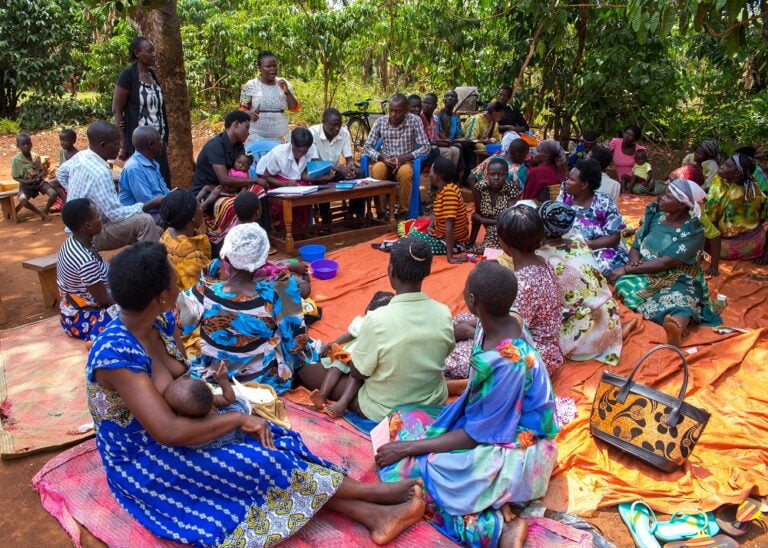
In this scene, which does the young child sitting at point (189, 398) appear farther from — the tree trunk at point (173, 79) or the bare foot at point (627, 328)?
the tree trunk at point (173, 79)

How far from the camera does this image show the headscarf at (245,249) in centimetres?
311

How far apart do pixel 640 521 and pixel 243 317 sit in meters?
2.22

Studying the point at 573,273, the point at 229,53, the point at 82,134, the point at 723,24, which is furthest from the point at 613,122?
the point at 82,134

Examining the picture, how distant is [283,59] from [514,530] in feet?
40.9

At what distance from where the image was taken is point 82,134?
41.8ft

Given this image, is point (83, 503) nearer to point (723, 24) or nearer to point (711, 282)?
point (711, 282)

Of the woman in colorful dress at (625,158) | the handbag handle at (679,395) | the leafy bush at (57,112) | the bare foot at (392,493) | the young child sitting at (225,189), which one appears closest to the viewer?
the bare foot at (392,493)

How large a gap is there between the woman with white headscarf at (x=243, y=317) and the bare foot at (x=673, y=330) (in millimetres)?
2671

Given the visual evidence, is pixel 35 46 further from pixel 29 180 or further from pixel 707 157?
pixel 707 157

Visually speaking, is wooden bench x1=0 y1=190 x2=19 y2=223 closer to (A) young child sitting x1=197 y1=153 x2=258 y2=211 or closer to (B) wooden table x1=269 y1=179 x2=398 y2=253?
(A) young child sitting x1=197 y1=153 x2=258 y2=211

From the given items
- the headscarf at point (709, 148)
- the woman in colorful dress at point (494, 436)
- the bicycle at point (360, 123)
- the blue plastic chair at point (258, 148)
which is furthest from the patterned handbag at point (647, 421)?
the bicycle at point (360, 123)

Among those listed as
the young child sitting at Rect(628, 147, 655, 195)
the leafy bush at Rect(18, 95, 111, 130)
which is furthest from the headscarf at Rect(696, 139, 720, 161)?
the leafy bush at Rect(18, 95, 111, 130)

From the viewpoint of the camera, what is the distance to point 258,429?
2.31 meters

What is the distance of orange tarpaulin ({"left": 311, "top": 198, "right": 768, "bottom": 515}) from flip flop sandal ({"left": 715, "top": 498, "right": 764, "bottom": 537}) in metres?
→ 0.05
